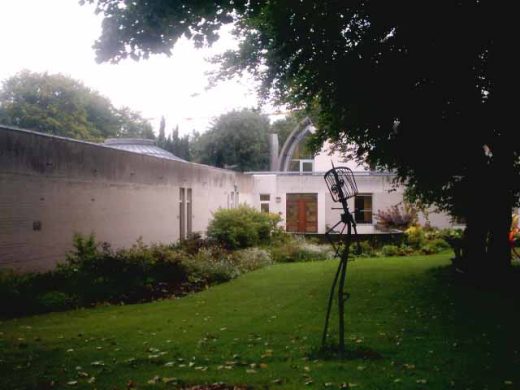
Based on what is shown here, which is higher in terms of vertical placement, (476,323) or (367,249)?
(367,249)

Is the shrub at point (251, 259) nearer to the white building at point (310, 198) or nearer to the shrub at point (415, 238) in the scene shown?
the shrub at point (415, 238)

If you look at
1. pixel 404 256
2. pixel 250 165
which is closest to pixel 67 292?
pixel 404 256

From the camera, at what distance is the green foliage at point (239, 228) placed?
2014cm

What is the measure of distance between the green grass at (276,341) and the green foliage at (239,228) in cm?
766

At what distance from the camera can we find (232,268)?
1545 centimetres

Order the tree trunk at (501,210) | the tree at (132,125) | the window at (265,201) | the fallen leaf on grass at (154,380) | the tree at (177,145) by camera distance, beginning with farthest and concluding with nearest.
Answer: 1. the tree at (132,125)
2. the tree at (177,145)
3. the window at (265,201)
4. the tree trunk at (501,210)
5. the fallen leaf on grass at (154,380)

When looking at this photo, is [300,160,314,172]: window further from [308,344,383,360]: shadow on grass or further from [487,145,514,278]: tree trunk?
[308,344,383,360]: shadow on grass

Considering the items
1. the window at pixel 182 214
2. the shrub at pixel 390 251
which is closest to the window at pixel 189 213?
the window at pixel 182 214

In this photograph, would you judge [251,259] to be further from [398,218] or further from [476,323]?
[398,218]

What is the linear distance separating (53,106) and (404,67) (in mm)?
42352

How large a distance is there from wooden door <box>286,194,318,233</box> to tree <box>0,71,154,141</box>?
24.8 meters

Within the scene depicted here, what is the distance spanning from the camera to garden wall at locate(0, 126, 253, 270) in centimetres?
1103

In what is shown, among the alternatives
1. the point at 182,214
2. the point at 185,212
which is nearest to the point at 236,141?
the point at 185,212

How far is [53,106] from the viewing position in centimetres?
4559
